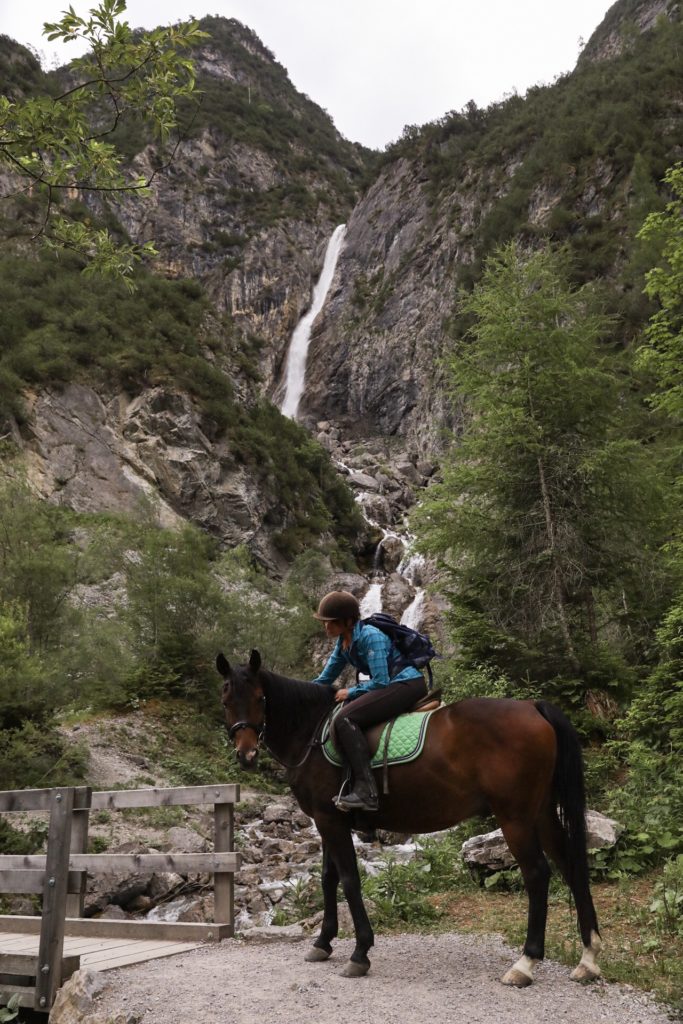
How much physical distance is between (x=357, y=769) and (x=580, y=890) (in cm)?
154

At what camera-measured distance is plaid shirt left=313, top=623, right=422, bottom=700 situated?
15.5 feet

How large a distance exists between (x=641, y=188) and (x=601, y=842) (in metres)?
43.9

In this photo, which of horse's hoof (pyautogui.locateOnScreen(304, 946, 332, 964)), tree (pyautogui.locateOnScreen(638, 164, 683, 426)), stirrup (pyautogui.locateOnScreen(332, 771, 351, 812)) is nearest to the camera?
stirrup (pyautogui.locateOnScreen(332, 771, 351, 812))

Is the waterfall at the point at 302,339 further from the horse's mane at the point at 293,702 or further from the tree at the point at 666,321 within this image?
the horse's mane at the point at 293,702

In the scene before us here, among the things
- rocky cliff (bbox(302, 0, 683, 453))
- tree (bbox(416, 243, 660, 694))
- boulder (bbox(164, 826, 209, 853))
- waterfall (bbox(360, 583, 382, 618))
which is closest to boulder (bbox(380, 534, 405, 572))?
waterfall (bbox(360, 583, 382, 618))

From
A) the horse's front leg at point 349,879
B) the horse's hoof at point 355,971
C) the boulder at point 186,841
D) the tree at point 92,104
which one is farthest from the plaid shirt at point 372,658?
the boulder at point 186,841

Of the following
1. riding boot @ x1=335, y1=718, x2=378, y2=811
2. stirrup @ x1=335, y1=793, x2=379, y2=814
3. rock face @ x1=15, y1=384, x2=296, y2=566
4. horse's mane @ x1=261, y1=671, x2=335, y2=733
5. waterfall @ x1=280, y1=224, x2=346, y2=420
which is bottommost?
stirrup @ x1=335, y1=793, x2=379, y2=814

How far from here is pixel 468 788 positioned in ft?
14.4

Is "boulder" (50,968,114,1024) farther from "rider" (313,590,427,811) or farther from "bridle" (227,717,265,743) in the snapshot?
"rider" (313,590,427,811)

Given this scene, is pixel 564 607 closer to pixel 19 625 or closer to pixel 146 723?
pixel 19 625

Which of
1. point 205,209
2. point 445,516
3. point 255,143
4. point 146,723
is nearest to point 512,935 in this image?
point 445,516

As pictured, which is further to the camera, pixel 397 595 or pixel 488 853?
pixel 397 595

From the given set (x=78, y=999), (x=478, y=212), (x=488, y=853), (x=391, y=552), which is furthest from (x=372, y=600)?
(x=478, y=212)

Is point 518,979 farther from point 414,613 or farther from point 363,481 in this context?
point 363,481
